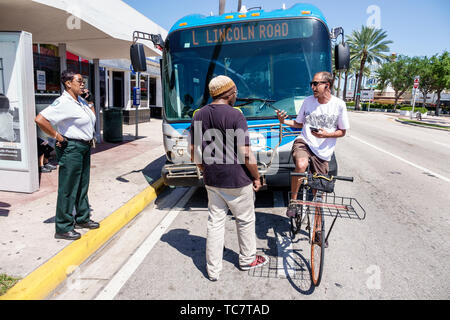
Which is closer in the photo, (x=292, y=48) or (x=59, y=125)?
(x=59, y=125)

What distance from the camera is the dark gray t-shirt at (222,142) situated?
286 cm

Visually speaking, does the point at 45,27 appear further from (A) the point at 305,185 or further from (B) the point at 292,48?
(A) the point at 305,185

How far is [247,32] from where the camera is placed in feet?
16.6

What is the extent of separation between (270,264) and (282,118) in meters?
1.63

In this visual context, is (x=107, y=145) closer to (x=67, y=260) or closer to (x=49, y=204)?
(x=49, y=204)

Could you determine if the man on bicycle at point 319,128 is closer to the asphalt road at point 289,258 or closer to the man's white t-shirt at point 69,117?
the asphalt road at point 289,258

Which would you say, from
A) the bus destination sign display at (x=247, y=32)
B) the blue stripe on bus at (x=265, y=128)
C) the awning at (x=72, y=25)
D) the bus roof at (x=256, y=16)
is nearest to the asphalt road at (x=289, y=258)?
the blue stripe on bus at (x=265, y=128)

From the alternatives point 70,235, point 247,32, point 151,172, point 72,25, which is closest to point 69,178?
point 70,235

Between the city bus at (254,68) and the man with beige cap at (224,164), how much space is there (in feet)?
5.37

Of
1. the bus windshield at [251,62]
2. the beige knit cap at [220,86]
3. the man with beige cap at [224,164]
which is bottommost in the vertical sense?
the man with beige cap at [224,164]

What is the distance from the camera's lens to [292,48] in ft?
16.4

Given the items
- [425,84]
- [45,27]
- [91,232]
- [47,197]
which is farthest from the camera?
[425,84]

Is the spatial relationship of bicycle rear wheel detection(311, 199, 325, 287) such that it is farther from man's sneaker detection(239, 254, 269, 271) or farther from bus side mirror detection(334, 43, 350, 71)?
bus side mirror detection(334, 43, 350, 71)
